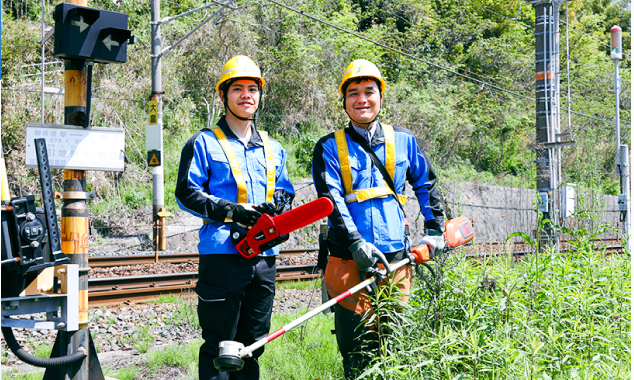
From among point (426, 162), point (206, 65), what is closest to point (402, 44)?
point (206, 65)

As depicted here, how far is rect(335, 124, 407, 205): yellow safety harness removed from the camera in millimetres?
3498

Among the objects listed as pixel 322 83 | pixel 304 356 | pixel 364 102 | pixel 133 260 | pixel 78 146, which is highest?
pixel 322 83

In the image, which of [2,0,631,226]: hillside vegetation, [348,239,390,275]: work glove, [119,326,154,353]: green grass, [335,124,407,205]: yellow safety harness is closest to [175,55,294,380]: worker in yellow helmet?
[335,124,407,205]: yellow safety harness

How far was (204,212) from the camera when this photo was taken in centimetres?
328

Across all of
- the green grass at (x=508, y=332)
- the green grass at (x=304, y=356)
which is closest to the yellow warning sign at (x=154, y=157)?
the green grass at (x=304, y=356)

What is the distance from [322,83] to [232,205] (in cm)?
1917

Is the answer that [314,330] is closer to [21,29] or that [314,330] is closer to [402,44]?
[21,29]

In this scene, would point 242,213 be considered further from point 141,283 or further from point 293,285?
point 141,283

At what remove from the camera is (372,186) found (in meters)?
3.56

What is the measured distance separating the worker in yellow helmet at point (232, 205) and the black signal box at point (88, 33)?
3.50ft

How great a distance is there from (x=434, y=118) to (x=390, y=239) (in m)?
21.5

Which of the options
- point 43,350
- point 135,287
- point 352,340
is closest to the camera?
point 352,340

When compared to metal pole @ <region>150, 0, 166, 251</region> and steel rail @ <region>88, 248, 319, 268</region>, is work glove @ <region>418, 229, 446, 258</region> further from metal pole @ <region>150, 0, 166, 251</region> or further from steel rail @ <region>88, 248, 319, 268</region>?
metal pole @ <region>150, 0, 166, 251</region>

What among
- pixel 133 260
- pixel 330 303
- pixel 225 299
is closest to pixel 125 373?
pixel 225 299
